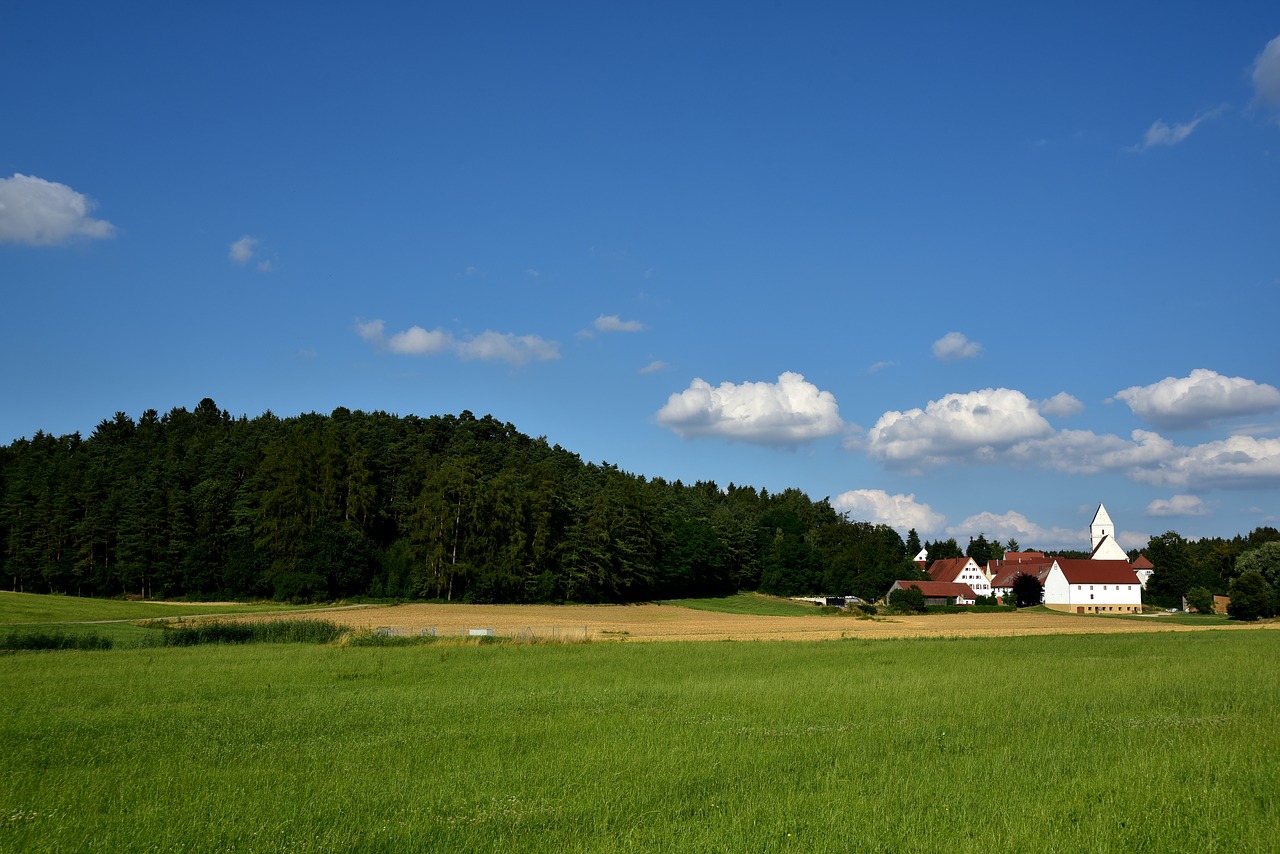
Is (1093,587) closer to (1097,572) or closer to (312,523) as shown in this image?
(1097,572)

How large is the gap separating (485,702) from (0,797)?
37.6 feet

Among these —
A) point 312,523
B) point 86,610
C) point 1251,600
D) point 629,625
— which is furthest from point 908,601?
point 86,610

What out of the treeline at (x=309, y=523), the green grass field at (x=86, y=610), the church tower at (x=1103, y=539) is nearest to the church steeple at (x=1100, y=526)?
the church tower at (x=1103, y=539)

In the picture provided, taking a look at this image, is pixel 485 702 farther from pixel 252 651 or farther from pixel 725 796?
pixel 252 651

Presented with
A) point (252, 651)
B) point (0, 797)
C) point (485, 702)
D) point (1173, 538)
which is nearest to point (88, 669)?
point (252, 651)

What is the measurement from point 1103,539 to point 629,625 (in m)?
122

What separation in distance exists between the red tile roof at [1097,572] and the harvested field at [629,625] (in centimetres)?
4482

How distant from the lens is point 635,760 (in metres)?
15.4

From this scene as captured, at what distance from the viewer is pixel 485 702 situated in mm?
22891

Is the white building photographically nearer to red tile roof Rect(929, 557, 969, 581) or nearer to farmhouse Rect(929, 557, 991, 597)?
farmhouse Rect(929, 557, 991, 597)

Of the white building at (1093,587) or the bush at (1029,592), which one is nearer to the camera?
the white building at (1093,587)

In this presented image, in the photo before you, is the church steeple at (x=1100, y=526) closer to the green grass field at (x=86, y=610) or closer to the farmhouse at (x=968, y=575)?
the farmhouse at (x=968, y=575)

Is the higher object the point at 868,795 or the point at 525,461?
the point at 525,461

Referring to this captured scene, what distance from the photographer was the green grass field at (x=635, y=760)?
11.2 metres
